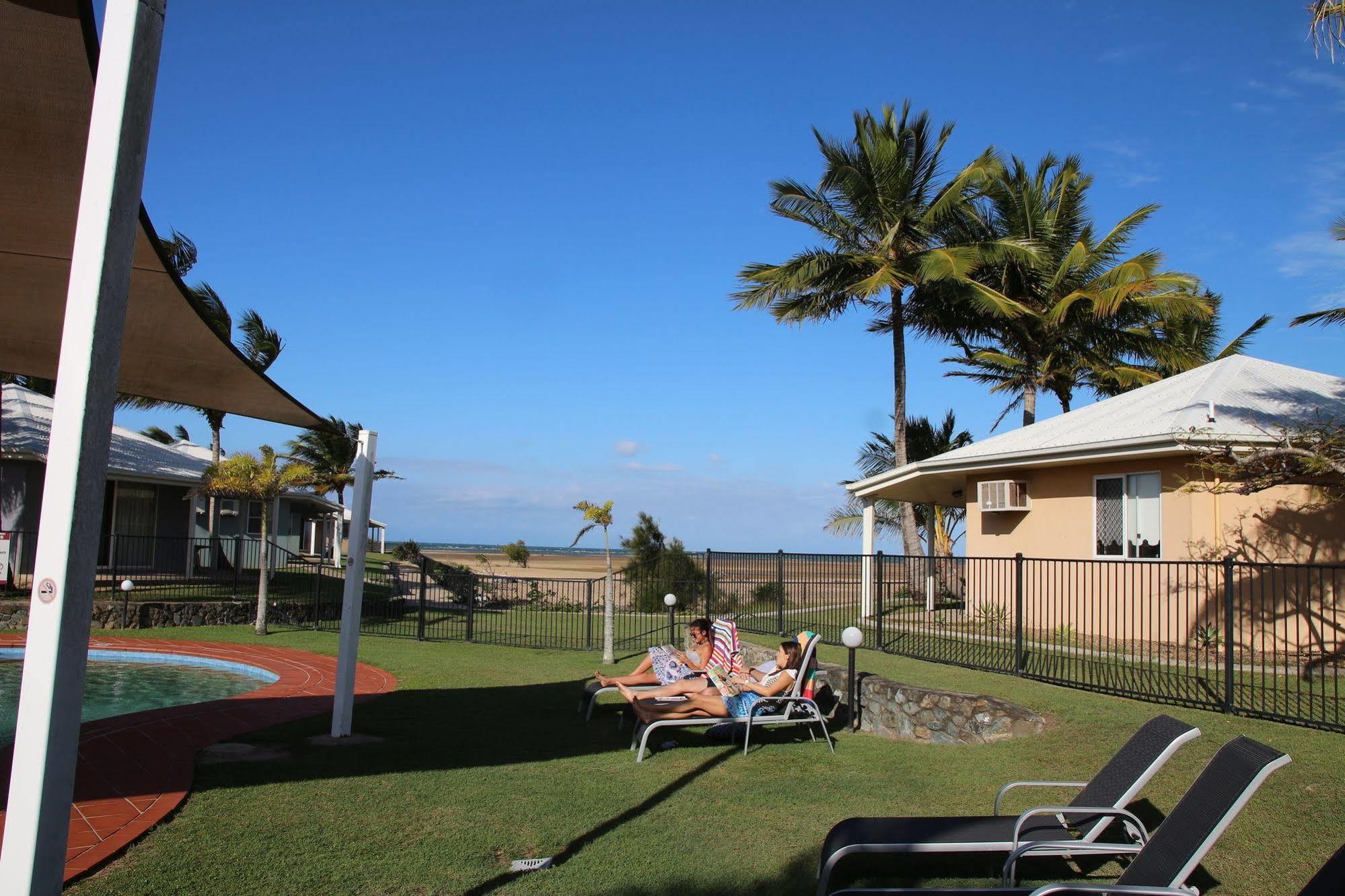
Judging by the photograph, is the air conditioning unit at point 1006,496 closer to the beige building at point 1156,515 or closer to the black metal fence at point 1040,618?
the beige building at point 1156,515

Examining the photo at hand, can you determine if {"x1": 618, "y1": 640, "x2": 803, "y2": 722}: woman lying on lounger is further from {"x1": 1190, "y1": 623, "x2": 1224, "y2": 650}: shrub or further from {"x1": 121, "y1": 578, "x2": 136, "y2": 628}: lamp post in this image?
{"x1": 121, "y1": 578, "x2": 136, "y2": 628}: lamp post

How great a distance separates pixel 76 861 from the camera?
15.6 ft

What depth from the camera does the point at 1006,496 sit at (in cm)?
1655

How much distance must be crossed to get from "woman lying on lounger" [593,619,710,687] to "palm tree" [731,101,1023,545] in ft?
45.8

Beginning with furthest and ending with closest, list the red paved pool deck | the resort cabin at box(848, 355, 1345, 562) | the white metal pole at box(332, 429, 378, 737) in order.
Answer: the resort cabin at box(848, 355, 1345, 562), the white metal pole at box(332, 429, 378, 737), the red paved pool deck

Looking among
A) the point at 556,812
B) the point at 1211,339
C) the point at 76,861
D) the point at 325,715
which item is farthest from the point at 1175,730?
the point at 1211,339

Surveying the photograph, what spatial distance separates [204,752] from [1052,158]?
28.2 m

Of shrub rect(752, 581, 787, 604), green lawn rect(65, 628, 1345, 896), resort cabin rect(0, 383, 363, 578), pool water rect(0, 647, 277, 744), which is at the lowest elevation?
pool water rect(0, 647, 277, 744)

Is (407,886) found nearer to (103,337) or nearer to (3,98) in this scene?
(103,337)

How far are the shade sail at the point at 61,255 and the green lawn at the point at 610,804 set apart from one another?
2912 millimetres

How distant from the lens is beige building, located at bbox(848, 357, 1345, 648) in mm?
13008

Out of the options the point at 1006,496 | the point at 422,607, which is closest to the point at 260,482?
the point at 422,607

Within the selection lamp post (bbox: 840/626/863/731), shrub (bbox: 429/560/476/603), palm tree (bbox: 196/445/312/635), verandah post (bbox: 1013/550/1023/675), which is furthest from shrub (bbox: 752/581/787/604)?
palm tree (bbox: 196/445/312/635)

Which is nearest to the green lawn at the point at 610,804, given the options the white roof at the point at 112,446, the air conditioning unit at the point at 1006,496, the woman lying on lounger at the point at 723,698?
the woman lying on lounger at the point at 723,698
